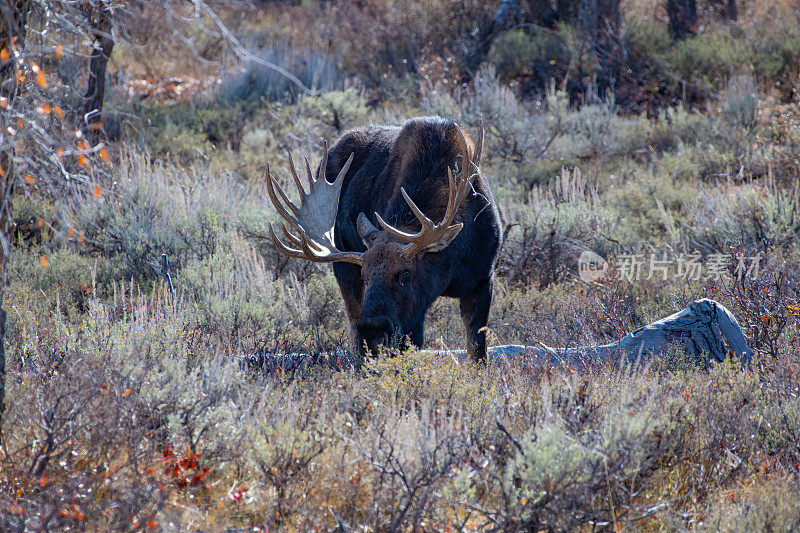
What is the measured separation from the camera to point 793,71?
1448cm

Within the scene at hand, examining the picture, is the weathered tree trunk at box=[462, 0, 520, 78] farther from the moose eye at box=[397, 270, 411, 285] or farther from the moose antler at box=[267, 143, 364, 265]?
the moose eye at box=[397, 270, 411, 285]

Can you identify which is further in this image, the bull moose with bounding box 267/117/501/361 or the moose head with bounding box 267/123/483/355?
the bull moose with bounding box 267/117/501/361

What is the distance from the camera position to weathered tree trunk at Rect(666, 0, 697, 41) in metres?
16.8

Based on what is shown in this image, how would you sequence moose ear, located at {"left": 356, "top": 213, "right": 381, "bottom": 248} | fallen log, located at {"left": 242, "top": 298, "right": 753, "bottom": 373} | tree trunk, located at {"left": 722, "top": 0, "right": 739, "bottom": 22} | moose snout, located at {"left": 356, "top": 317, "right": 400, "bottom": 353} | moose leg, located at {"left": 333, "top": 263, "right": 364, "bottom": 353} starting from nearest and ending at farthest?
moose snout, located at {"left": 356, "top": 317, "right": 400, "bottom": 353} → fallen log, located at {"left": 242, "top": 298, "right": 753, "bottom": 373} → moose ear, located at {"left": 356, "top": 213, "right": 381, "bottom": 248} → moose leg, located at {"left": 333, "top": 263, "right": 364, "bottom": 353} → tree trunk, located at {"left": 722, "top": 0, "right": 739, "bottom": 22}

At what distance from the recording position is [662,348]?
5.45m

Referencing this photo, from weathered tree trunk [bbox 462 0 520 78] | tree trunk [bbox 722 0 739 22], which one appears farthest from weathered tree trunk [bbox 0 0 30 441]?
tree trunk [bbox 722 0 739 22]

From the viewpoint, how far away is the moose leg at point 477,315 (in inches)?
233

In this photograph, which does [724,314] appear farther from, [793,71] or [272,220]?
[793,71]

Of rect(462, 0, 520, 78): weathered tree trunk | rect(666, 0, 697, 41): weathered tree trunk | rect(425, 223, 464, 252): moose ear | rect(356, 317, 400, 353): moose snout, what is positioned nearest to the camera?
rect(356, 317, 400, 353): moose snout

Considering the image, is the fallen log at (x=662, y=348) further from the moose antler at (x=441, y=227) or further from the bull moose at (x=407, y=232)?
the moose antler at (x=441, y=227)

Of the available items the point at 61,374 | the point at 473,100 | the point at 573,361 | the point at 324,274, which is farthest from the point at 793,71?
the point at 61,374

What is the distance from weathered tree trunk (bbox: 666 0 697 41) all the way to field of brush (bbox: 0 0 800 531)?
0.73 metres

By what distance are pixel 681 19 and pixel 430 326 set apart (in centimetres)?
1283

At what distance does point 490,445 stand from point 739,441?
4.26 ft
